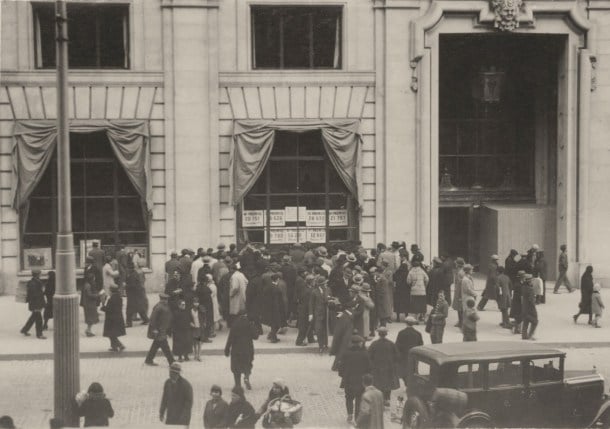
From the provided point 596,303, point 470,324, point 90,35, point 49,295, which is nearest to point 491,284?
point 596,303

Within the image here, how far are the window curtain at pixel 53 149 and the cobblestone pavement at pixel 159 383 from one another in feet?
25.7

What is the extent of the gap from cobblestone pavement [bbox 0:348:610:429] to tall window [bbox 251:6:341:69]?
10437 millimetres

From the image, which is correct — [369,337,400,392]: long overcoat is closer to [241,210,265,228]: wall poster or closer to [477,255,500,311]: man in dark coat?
[477,255,500,311]: man in dark coat

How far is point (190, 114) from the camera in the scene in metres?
26.2

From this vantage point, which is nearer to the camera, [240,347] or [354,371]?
[354,371]

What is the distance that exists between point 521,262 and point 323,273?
611 centimetres

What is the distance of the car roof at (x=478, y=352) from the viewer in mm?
13273

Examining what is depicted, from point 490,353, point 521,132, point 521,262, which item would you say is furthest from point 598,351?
point 521,132

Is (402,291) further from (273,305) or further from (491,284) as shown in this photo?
(273,305)

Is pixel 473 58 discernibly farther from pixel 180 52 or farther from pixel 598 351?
pixel 598 351

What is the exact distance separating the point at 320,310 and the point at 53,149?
401 inches

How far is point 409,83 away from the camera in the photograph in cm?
2705

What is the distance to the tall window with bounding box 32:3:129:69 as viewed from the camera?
25.9m

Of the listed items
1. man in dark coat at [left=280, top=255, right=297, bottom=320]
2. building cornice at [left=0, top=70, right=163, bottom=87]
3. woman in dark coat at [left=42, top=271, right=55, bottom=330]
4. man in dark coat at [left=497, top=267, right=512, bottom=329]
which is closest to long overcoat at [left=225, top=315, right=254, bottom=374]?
man in dark coat at [left=280, top=255, right=297, bottom=320]
